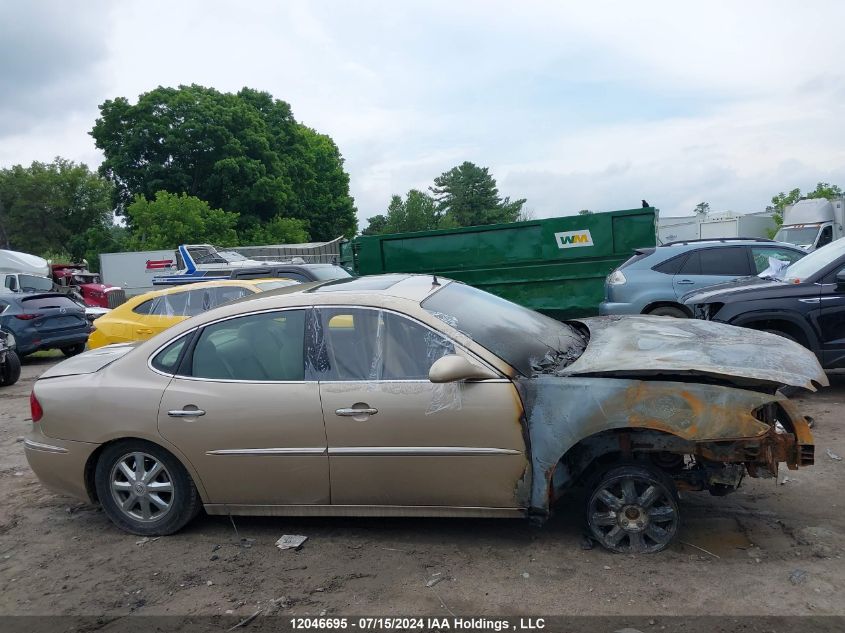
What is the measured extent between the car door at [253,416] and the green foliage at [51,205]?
4657 cm

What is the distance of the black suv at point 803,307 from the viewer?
6.86 meters

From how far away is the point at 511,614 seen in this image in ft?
11.0

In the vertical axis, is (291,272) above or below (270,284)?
above

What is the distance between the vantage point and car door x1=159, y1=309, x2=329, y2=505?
4.12 meters

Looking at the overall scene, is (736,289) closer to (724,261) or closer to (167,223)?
(724,261)

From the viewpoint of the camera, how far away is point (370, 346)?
4141mm

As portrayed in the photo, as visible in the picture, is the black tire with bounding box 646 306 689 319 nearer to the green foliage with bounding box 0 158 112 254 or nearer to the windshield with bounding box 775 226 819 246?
the windshield with bounding box 775 226 819 246

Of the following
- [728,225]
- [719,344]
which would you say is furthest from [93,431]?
[728,225]

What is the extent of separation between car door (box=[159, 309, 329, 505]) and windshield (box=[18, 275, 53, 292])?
21279mm

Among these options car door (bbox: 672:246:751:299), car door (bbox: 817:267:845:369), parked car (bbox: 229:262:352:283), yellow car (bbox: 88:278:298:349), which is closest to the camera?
car door (bbox: 817:267:845:369)

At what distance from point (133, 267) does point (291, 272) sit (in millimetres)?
20488

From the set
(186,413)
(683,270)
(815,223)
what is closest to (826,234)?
(815,223)

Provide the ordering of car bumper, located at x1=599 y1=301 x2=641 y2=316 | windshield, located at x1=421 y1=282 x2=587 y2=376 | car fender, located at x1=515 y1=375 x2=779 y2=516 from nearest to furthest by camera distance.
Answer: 1. car fender, located at x1=515 y1=375 x2=779 y2=516
2. windshield, located at x1=421 y1=282 x2=587 y2=376
3. car bumper, located at x1=599 y1=301 x2=641 y2=316

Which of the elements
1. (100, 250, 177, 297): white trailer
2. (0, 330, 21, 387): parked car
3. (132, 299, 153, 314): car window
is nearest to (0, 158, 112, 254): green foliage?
(100, 250, 177, 297): white trailer
